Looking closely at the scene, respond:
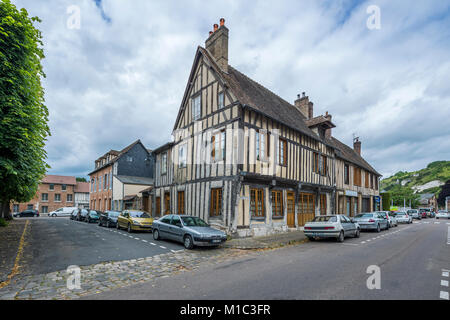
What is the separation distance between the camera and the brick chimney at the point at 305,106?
2078 centimetres

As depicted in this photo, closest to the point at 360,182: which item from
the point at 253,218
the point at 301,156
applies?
the point at 301,156

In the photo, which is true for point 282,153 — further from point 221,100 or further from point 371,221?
point 371,221

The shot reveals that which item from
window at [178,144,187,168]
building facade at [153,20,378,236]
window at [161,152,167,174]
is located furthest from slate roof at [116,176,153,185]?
window at [178,144,187,168]

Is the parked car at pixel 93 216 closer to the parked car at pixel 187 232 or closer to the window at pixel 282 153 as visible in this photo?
the parked car at pixel 187 232

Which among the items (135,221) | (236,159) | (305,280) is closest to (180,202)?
(135,221)

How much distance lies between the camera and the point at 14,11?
24.5ft

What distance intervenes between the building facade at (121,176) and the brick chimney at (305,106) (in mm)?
15234

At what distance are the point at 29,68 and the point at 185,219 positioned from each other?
7428 mm

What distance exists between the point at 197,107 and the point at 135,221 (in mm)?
7478

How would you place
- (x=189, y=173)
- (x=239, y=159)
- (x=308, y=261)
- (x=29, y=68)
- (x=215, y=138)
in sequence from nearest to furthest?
(x=308, y=261), (x=29, y=68), (x=239, y=159), (x=215, y=138), (x=189, y=173)

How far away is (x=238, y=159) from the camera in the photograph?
11742 mm

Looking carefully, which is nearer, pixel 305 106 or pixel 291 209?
pixel 291 209

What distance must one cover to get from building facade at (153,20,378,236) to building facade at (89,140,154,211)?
9978 mm
